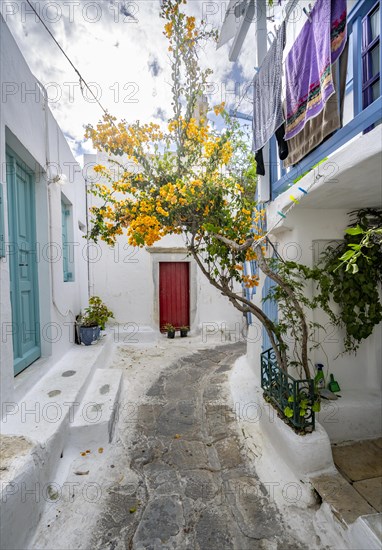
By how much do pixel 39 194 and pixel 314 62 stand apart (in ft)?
12.7

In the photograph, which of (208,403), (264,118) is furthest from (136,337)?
(264,118)

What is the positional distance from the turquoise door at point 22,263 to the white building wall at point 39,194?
9 cm

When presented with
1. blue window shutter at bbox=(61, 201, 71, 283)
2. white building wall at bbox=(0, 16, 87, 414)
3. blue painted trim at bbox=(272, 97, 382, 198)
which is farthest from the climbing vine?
blue window shutter at bbox=(61, 201, 71, 283)

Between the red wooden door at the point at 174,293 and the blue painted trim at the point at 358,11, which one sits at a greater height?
the blue painted trim at the point at 358,11

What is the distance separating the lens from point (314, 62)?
303 centimetres

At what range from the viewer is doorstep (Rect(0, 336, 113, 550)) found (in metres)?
1.88

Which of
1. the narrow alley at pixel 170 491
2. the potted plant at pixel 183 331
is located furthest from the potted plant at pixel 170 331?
the narrow alley at pixel 170 491

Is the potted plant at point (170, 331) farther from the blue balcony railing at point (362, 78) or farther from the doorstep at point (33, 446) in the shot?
the blue balcony railing at point (362, 78)

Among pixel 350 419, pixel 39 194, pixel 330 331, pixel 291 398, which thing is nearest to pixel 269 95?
Answer: pixel 330 331

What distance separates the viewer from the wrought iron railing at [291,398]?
2.82m

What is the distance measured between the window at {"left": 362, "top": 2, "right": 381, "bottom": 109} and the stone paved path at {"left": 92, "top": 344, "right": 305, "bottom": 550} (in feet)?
12.5

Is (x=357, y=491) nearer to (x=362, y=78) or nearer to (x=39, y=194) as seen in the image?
(x=362, y=78)

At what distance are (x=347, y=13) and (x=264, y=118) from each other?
146 cm

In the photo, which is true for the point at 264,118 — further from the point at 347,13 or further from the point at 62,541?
the point at 62,541
